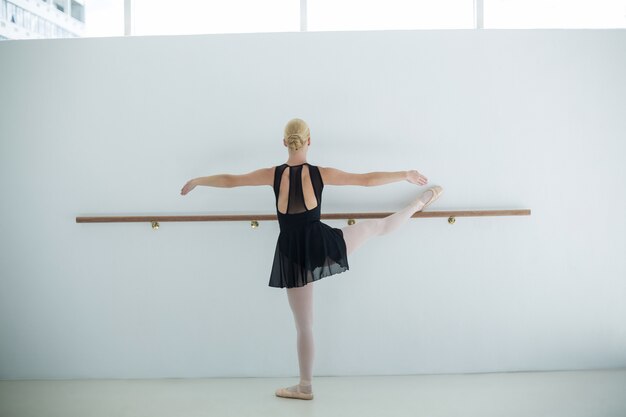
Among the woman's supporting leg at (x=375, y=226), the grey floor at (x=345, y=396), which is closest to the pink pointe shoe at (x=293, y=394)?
the grey floor at (x=345, y=396)

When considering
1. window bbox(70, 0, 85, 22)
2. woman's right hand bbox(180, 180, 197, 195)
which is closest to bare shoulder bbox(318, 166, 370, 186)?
woman's right hand bbox(180, 180, 197, 195)

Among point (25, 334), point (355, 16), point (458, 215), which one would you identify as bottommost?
point (25, 334)

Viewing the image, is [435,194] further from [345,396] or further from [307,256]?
[345,396]

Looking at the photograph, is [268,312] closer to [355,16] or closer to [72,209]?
[72,209]

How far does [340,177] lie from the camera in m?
2.56

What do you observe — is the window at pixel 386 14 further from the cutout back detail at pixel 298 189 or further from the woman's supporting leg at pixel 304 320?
the woman's supporting leg at pixel 304 320

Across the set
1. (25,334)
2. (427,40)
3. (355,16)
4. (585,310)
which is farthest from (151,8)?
(585,310)

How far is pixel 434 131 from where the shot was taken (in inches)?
113

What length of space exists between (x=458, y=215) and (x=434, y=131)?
480 millimetres

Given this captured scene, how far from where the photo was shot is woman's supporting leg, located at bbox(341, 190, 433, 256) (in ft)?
8.48

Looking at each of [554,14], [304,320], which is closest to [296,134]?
[304,320]

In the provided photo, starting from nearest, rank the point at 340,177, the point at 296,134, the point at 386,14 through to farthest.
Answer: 1. the point at 296,134
2. the point at 340,177
3. the point at 386,14

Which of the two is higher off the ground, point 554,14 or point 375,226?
point 554,14

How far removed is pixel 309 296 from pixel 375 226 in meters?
0.49
